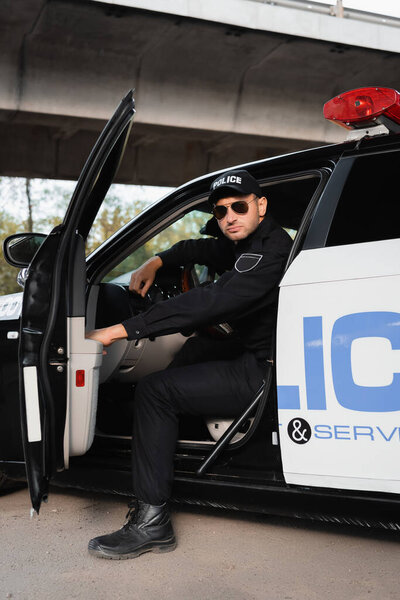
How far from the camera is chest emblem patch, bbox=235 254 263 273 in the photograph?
2.91 metres

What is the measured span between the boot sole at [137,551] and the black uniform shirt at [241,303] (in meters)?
0.84

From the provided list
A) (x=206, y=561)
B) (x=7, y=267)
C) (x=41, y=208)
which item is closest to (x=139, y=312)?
(x=206, y=561)

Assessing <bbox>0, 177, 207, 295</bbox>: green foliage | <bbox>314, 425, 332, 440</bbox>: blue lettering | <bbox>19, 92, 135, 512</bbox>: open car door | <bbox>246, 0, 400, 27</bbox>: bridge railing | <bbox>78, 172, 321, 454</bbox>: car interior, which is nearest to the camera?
<bbox>314, 425, 332, 440</bbox>: blue lettering

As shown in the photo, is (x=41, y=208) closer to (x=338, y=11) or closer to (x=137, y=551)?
(x=338, y=11)

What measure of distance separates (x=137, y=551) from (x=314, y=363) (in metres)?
1.03

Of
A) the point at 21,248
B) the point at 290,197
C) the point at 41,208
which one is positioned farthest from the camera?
the point at 41,208

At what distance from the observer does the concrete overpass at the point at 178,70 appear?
8977mm

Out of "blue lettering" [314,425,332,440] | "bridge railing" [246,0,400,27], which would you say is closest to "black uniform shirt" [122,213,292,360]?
"blue lettering" [314,425,332,440]

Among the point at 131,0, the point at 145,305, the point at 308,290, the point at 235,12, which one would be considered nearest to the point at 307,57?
the point at 235,12

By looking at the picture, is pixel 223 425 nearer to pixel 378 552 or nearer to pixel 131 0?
pixel 378 552

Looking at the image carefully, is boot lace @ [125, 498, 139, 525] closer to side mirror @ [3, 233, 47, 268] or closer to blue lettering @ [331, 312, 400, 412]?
blue lettering @ [331, 312, 400, 412]

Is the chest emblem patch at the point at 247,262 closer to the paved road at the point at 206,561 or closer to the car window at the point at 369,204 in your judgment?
the car window at the point at 369,204

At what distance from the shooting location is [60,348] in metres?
2.82

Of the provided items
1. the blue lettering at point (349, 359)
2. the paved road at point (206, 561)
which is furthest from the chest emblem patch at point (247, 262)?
the paved road at point (206, 561)
